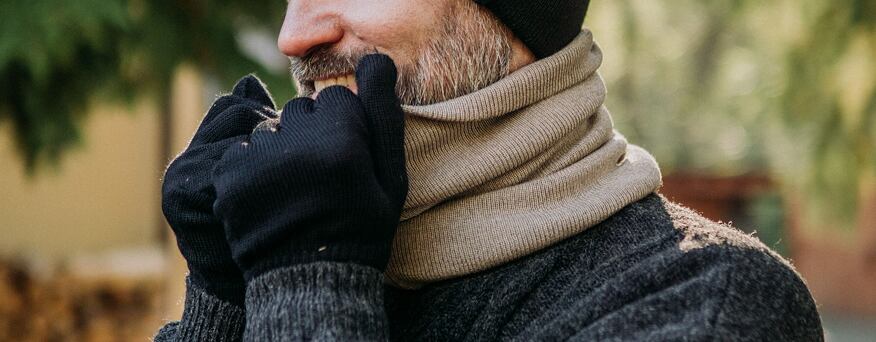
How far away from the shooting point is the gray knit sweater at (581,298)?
4.00 ft

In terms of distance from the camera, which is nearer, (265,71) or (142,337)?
(265,71)

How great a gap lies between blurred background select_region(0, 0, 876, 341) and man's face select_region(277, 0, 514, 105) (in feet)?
4.32

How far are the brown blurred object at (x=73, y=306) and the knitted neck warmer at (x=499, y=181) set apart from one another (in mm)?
4254

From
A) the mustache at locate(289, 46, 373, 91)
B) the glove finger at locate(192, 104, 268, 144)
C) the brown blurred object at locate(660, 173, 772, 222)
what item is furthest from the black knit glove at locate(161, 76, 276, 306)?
the brown blurred object at locate(660, 173, 772, 222)

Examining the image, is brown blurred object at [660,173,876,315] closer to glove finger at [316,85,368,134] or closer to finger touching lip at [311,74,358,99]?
finger touching lip at [311,74,358,99]

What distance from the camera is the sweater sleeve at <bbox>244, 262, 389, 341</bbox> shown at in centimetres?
121

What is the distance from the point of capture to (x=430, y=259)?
1476mm

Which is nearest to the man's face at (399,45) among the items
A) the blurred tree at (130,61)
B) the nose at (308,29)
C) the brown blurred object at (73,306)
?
the nose at (308,29)

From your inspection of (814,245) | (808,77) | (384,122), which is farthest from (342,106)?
(814,245)

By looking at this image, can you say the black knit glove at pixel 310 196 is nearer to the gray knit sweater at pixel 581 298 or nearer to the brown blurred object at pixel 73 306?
the gray knit sweater at pixel 581 298

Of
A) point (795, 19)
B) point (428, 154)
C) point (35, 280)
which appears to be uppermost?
point (35, 280)

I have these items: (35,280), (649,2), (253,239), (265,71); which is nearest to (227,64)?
(265,71)

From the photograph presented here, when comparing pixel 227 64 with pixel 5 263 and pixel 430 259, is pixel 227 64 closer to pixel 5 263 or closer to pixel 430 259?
pixel 430 259

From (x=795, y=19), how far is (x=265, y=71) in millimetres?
1905
